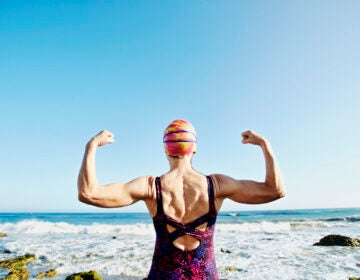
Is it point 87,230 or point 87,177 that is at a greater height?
point 87,177

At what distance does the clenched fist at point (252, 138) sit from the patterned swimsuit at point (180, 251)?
479 millimetres

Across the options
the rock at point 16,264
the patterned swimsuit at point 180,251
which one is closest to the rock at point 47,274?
the rock at point 16,264

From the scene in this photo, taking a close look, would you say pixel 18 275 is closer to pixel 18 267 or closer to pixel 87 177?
pixel 18 267

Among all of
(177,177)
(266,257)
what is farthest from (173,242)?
(266,257)

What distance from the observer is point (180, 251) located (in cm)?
246

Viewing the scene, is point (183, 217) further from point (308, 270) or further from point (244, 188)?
point (308, 270)

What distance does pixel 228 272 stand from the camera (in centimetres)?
936

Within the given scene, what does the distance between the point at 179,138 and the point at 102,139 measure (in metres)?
0.64

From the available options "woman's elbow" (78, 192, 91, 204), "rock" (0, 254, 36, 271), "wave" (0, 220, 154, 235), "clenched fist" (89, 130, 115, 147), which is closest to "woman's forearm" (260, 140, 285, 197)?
"clenched fist" (89, 130, 115, 147)

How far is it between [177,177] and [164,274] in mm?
770

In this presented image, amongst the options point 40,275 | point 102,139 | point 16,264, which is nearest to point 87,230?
point 16,264

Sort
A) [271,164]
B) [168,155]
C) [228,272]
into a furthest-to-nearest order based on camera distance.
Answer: [228,272]
[168,155]
[271,164]

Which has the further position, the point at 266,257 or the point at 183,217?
the point at 266,257

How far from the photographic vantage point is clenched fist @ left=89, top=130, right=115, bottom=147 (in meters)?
2.28
